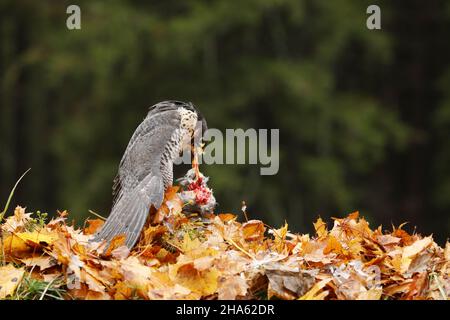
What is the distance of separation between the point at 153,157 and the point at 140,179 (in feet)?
0.59

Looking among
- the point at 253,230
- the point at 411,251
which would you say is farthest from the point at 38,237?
the point at 411,251

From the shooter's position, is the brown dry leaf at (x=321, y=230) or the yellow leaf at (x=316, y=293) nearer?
the yellow leaf at (x=316, y=293)

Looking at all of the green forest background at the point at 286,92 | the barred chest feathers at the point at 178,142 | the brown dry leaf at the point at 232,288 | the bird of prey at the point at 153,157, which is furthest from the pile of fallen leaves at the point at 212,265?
the green forest background at the point at 286,92

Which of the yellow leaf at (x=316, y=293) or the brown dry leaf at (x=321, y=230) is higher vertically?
the brown dry leaf at (x=321, y=230)

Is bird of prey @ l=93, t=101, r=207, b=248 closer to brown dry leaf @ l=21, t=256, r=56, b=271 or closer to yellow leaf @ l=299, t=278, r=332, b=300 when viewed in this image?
brown dry leaf @ l=21, t=256, r=56, b=271

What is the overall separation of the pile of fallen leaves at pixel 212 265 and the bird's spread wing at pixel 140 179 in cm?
8

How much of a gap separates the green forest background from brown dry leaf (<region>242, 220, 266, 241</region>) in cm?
842

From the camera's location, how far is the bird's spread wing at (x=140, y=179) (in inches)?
135

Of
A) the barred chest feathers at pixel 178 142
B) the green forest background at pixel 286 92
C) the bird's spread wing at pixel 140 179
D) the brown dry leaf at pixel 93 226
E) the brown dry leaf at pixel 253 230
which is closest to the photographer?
the bird's spread wing at pixel 140 179

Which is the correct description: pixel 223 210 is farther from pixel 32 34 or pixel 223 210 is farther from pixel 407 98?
pixel 32 34

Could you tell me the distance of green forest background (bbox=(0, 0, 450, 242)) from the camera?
13.0 metres

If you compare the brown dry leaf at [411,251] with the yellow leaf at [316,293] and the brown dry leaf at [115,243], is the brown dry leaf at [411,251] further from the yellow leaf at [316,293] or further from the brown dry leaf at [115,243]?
the brown dry leaf at [115,243]

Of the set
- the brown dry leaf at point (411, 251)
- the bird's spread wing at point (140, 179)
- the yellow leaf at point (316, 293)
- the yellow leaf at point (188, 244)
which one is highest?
the bird's spread wing at point (140, 179)
